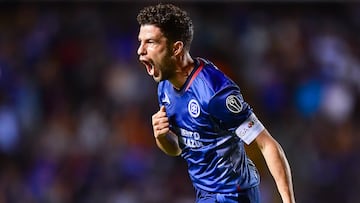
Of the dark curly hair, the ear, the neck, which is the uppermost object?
the dark curly hair

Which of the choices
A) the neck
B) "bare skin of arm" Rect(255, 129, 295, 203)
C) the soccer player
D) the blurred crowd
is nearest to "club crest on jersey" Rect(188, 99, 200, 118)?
the soccer player

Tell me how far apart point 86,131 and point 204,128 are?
6081 mm

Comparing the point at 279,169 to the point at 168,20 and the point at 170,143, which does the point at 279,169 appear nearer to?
the point at 170,143

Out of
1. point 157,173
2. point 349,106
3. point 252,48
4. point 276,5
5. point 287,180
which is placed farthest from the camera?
point 276,5

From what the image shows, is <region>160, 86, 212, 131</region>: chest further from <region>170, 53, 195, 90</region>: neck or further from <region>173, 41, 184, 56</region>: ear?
<region>173, 41, 184, 56</region>: ear

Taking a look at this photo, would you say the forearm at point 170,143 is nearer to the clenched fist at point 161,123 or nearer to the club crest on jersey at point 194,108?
the clenched fist at point 161,123

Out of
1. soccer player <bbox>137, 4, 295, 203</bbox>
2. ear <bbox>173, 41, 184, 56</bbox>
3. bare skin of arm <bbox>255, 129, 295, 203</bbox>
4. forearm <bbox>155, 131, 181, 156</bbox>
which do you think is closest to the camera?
bare skin of arm <bbox>255, 129, 295, 203</bbox>

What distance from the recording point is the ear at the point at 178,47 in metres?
5.31

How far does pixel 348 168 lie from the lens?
37.7 feet

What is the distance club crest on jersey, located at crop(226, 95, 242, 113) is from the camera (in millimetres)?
5059

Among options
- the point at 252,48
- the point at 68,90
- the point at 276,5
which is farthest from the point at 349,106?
the point at 68,90

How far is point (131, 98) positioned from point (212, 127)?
6.42 m

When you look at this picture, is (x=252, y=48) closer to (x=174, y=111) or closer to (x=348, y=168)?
(x=348, y=168)

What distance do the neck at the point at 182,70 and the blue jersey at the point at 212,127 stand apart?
37 millimetres
